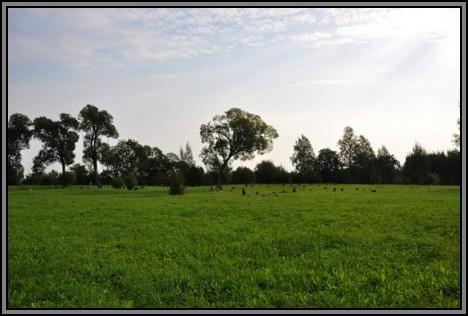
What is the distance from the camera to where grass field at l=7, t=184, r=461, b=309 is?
7918 mm

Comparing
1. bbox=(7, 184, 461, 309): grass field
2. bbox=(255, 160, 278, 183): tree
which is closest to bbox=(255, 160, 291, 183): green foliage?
bbox=(255, 160, 278, 183): tree

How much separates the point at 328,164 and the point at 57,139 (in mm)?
62304

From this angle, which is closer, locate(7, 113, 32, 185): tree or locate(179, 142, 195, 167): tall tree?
locate(7, 113, 32, 185): tree

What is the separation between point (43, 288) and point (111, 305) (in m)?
2.05

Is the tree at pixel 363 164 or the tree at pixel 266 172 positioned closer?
the tree at pixel 266 172

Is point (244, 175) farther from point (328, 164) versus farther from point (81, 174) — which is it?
point (81, 174)

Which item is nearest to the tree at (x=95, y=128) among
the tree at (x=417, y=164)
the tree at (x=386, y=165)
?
the tree at (x=386, y=165)

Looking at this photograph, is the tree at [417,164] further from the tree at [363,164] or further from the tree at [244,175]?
the tree at [244,175]

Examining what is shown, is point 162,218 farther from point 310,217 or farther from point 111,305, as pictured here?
point 111,305

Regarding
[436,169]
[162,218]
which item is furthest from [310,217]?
[436,169]

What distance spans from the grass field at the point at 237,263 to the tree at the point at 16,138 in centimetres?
4775

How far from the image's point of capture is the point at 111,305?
7.55 m

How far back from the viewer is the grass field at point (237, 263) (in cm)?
792

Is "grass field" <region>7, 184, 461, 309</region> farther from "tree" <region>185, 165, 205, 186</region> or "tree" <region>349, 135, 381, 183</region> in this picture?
"tree" <region>349, 135, 381, 183</region>
